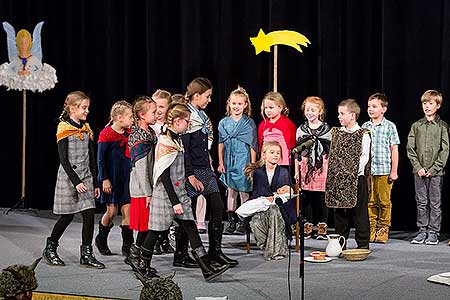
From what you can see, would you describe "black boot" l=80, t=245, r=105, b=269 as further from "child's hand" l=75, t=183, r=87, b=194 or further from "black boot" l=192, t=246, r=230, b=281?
"black boot" l=192, t=246, r=230, b=281

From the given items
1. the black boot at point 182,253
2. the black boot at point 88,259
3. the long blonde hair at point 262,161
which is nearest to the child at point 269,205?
the long blonde hair at point 262,161

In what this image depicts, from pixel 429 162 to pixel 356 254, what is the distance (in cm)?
116

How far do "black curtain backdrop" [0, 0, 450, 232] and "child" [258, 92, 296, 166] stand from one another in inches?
30.3

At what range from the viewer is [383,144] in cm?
649

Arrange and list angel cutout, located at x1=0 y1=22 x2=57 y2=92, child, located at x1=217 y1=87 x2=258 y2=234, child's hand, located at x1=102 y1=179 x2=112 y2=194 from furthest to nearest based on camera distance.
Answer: angel cutout, located at x1=0 y1=22 x2=57 y2=92
child, located at x1=217 y1=87 x2=258 y2=234
child's hand, located at x1=102 y1=179 x2=112 y2=194

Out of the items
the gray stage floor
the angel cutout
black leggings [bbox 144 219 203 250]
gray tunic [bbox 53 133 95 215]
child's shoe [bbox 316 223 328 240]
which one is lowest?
the gray stage floor

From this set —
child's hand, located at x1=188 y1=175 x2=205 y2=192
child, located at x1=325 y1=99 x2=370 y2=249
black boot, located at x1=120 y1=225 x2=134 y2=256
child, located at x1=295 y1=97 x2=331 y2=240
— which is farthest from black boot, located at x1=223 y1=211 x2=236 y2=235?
child's hand, located at x1=188 y1=175 x2=205 y2=192

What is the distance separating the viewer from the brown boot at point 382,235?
646cm

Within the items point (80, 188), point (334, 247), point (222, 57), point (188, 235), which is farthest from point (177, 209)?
point (222, 57)

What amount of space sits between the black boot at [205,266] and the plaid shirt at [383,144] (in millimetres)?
1924

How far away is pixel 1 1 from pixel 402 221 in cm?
465

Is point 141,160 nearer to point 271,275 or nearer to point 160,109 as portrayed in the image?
point 160,109

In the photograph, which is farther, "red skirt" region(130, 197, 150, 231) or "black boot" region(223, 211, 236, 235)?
"black boot" region(223, 211, 236, 235)

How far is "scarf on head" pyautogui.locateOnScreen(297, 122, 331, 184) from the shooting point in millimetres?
6402
